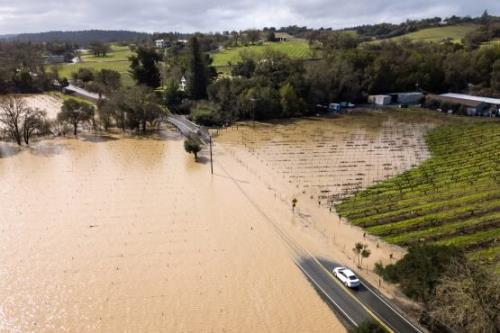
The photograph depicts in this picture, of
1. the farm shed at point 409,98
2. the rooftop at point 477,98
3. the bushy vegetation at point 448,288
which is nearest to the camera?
the bushy vegetation at point 448,288

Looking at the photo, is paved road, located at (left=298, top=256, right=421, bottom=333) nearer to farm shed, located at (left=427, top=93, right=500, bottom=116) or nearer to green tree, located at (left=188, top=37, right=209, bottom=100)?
green tree, located at (left=188, top=37, right=209, bottom=100)

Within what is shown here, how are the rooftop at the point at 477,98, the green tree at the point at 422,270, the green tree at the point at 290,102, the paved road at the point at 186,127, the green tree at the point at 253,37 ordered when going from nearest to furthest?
the green tree at the point at 422,270 < the paved road at the point at 186,127 < the green tree at the point at 290,102 < the rooftop at the point at 477,98 < the green tree at the point at 253,37

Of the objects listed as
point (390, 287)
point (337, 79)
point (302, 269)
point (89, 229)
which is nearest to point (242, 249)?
point (302, 269)

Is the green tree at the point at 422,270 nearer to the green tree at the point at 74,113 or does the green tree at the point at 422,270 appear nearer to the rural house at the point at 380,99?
the green tree at the point at 74,113

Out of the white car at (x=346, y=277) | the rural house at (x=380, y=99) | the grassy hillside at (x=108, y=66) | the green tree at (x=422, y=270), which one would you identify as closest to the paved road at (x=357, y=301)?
the white car at (x=346, y=277)

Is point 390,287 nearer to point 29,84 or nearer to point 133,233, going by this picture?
point 133,233

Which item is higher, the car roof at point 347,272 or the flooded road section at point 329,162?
the flooded road section at point 329,162
